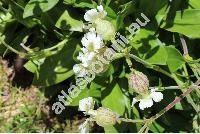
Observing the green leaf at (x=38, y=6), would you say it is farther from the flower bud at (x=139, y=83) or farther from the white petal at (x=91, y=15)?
the flower bud at (x=139, y=83)

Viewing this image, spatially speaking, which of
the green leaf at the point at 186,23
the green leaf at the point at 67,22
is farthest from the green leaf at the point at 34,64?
the green leaf at the point at 186,23

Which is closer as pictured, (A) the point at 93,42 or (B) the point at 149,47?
(A) the point at 93,42

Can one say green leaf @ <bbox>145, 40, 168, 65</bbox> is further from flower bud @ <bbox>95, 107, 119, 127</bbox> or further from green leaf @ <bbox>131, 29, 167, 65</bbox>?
flower bud @ <bbox>95, 107, 119, 127</bbox>

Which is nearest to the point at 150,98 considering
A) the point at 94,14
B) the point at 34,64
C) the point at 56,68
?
the point at 94,14

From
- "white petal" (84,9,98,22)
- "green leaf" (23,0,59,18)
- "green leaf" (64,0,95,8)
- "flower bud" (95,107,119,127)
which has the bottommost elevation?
"flower bud" (95,107,119,127)

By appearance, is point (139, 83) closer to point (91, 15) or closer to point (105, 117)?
point (105, 117)

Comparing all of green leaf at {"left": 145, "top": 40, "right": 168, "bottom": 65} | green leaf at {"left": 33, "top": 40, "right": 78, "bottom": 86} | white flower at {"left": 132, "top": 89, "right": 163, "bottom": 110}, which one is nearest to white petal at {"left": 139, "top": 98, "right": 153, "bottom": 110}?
white flower at {"left": 132, "top": 89, "right": 163, "bottom": 110}
